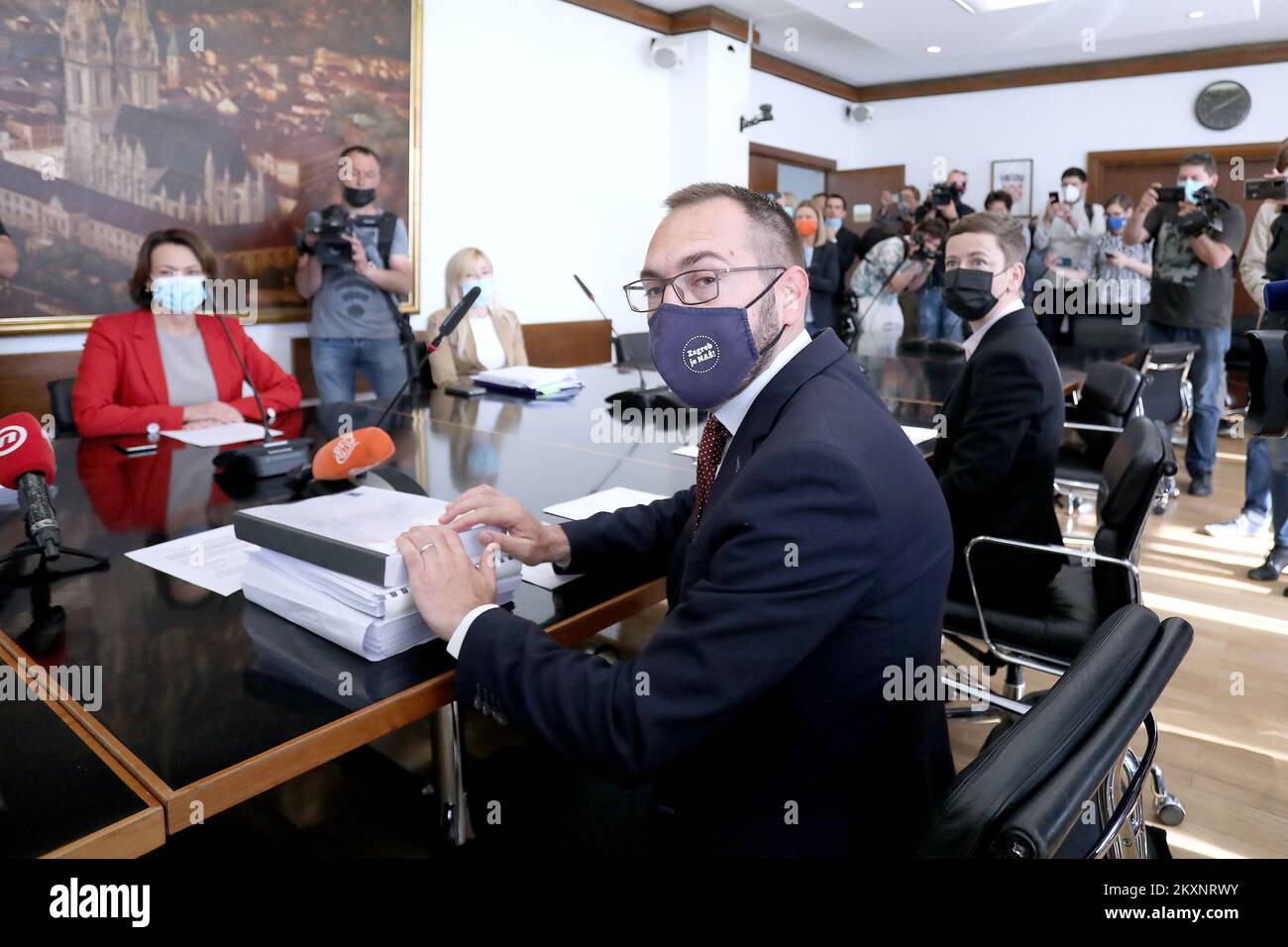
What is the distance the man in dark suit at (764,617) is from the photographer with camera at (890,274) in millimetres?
4731

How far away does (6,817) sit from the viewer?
800 millimetres

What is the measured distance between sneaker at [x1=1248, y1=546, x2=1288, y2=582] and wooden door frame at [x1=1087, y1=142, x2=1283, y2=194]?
5.65 m

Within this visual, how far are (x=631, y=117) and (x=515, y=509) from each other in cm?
591

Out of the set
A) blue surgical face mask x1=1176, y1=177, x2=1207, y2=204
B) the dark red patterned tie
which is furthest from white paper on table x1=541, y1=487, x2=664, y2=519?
blue surgical face mask x1=1176, y1=177, x2=1207, y2=204

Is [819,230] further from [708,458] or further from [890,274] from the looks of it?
[708,458]

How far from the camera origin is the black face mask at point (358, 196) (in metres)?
4.13

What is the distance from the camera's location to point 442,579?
3.68 ft

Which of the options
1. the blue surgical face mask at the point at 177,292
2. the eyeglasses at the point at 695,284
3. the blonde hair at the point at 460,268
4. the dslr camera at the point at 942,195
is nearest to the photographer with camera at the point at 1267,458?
the dslr camera at the point at 942,195

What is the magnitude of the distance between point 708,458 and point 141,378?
216 cm

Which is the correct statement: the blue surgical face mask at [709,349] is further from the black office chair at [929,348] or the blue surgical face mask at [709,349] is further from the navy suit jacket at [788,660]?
the black office chair at [929,348]

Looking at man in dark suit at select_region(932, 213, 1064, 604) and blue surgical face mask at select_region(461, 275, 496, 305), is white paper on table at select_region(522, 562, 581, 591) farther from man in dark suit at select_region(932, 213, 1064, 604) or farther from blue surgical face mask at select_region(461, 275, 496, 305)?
blue surgical face mask at select_region(461, 275, 496, 305)
